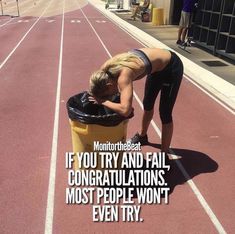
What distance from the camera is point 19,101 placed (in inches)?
340

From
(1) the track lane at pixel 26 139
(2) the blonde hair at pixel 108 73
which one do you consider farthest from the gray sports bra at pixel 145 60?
(1) the track lane at pixel 26 139

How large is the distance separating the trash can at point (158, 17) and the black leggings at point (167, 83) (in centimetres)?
1999

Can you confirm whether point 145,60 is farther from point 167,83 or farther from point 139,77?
point 167,83

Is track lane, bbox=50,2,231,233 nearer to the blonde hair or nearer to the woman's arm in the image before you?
the woman's arm

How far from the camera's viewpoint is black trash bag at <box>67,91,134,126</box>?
438 cm

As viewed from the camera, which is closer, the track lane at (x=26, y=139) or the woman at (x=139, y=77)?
the woman at (x=139, y=77)

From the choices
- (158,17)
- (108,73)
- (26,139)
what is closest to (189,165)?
(108,73)

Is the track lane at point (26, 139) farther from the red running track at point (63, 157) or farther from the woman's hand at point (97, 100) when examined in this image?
the woman's hand at point (97, 100)

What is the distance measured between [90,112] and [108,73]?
0.87 m

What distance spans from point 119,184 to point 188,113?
3.52 m

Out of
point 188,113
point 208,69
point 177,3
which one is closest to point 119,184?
point 188,113

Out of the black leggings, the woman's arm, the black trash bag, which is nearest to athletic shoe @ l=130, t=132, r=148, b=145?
the black leggings

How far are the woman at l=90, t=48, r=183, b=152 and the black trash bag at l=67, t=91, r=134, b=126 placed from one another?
0.50 feet

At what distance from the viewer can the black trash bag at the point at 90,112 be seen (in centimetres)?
438
